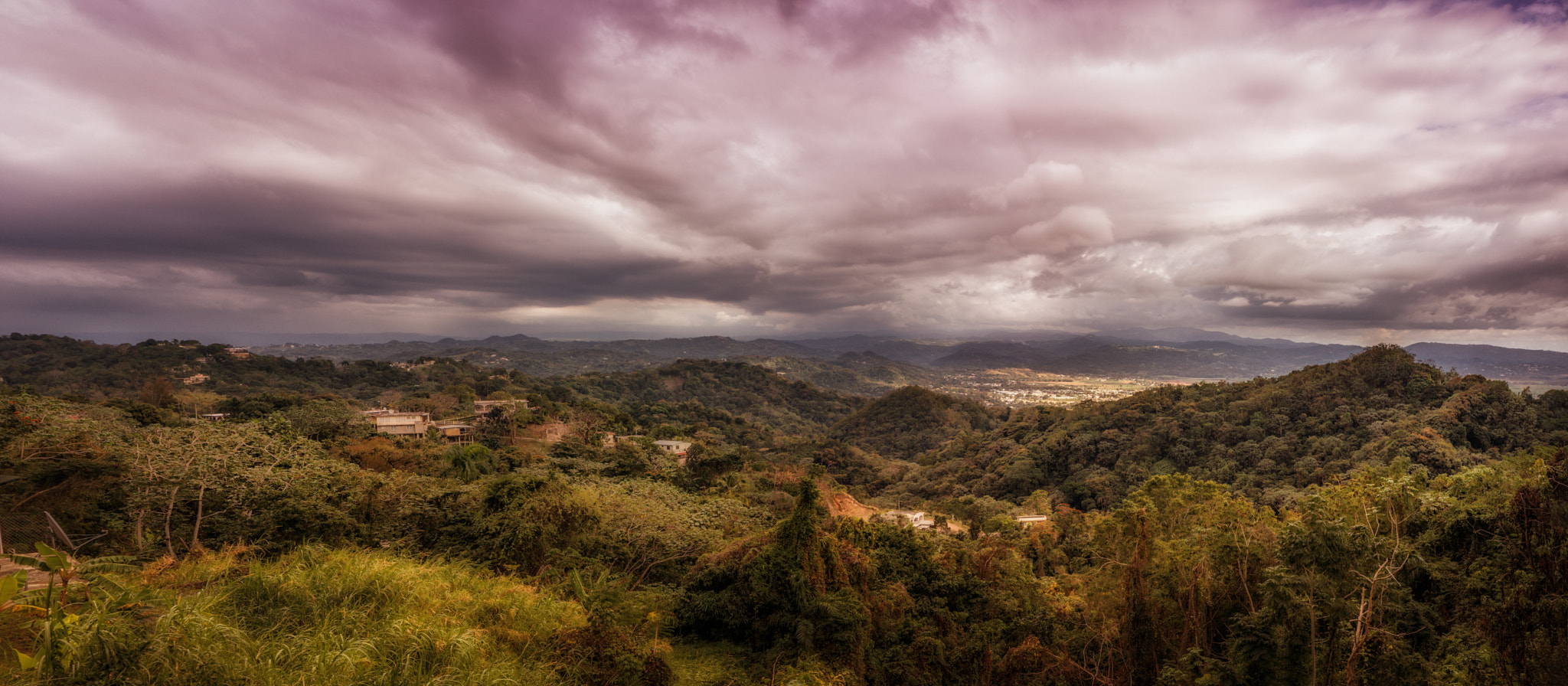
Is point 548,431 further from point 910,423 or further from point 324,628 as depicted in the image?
point 910,423

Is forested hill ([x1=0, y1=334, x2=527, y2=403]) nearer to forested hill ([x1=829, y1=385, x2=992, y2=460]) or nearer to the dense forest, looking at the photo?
the dense forest

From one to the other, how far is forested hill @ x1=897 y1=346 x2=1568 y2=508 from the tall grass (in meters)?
31.8

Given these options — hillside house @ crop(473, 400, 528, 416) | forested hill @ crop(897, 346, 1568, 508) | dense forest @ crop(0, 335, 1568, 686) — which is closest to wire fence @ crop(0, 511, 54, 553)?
dense forest @ crop(0, 335, 1568, 686)

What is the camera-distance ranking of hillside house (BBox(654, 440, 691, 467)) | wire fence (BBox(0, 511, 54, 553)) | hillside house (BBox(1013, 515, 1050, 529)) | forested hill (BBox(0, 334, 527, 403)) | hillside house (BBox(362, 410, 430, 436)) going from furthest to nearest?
forested hill (BBox(0, 334, 527, 403)), hillside house (BBox(654, 440, 691, 467)), hillside house (BBox(362, 410, 430, 436)), hillside house (BBox(1013, 515, 1050, 529)), wire fence (BBox(0, 511, 54, 553))

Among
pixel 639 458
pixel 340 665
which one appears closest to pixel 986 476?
pixel 639 458

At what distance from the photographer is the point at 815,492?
1078cm

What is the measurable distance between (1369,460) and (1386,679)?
33.8 meters

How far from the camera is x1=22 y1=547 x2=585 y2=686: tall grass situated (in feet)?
12.9

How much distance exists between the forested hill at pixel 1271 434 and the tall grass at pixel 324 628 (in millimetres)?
31814

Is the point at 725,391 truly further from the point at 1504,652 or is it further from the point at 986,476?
the point at 1504,652

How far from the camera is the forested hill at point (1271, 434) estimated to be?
1272 inches

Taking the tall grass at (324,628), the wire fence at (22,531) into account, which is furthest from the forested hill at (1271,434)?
the wire fence at (22,531)

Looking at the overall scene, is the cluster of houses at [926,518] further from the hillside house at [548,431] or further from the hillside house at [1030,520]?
the hillside house at [548,431]

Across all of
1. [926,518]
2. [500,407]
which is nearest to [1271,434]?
[926,518]
